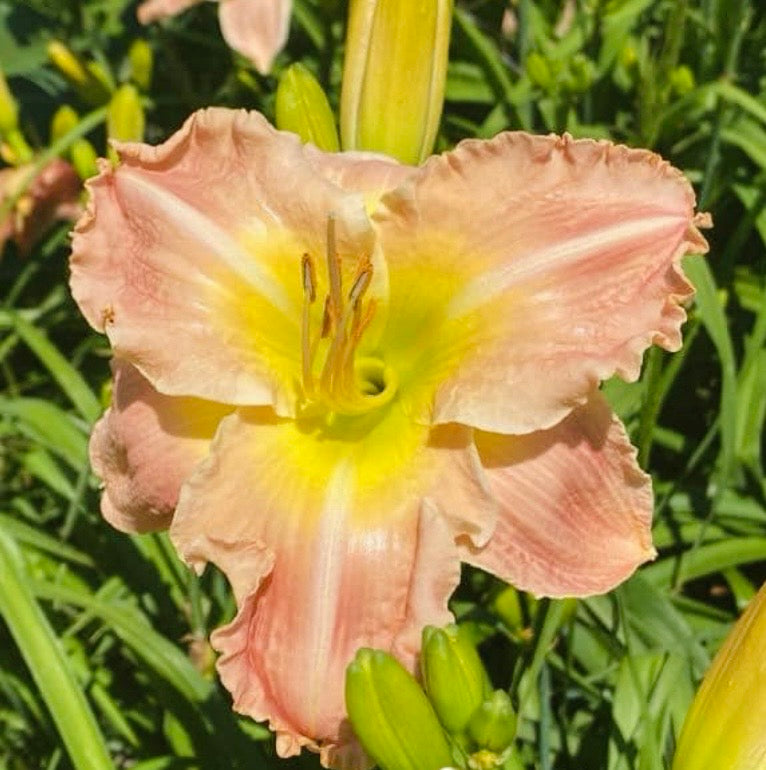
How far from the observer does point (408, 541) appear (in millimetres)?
896

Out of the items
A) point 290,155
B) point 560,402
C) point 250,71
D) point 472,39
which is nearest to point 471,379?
point 560,402

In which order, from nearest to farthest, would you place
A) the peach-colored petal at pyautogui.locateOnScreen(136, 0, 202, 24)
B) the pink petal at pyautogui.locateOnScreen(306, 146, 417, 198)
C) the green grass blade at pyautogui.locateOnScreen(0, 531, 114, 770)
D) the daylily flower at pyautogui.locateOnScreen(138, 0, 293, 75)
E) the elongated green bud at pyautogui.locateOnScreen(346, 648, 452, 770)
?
1. the elongated green bud at pyautogui.locateOnScreen(346, 648, 452, 770)
2. the pink petal at pyautogui.locateOnScreen(306, 146, 417, 198)
3. the green grass blade at pyautogui.locateOnScreen(0, 531, 114, 770)
4. the daylily flower at pyautogui.locateOnScreen(138, 0, 293, 75)
5. the peach-colored petal at pyautogui.locateOnScreen(136, 0, 202, 24)

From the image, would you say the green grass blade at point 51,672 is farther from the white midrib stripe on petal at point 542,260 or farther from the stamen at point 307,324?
the white midrib stripe on petal at point 542,260

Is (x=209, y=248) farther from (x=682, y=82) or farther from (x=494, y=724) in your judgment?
(x=682, y=82)

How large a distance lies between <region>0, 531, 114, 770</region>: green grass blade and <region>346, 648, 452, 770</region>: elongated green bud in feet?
1.25

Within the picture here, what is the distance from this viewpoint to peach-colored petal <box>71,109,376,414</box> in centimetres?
93

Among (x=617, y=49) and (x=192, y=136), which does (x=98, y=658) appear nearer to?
(x=192, y=136)

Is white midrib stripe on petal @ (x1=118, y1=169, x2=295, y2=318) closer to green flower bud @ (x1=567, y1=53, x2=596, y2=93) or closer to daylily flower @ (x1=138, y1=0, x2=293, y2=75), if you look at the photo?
green flower bud @ (x1=567, y1=53, x2=596, y2=93)

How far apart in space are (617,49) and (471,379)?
0.88 meters

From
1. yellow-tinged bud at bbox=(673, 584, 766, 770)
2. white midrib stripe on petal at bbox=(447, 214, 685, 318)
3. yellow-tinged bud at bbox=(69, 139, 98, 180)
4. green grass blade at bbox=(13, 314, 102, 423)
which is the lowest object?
green grass blade at bbox=(13, 314, 102, 423)

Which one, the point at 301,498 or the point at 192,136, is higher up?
the point at 192,136

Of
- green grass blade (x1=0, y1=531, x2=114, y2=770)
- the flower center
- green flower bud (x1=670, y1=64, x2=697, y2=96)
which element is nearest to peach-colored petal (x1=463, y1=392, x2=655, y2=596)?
the flower center

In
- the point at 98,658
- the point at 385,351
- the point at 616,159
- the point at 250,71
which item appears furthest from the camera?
the point at 250,71

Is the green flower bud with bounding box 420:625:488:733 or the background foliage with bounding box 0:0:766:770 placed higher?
the green flower bud with bounding box 420:625:488:733
